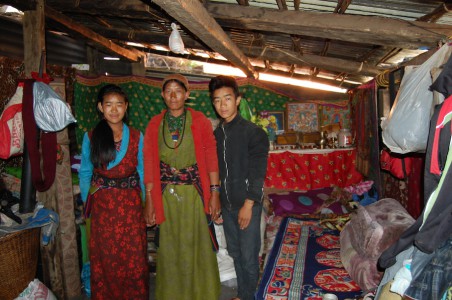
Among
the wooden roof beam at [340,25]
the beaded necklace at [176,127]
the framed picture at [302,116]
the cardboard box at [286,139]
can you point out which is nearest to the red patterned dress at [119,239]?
the beaded necklace at [176,127]

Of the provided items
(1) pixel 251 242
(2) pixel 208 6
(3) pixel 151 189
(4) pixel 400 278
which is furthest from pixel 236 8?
(4) pixel 400 278

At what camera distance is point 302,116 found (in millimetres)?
6473

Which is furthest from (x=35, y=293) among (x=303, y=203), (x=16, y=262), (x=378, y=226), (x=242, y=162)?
(x=303, y=203)

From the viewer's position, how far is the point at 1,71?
146 inches

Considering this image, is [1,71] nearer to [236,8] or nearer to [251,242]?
[236,8]

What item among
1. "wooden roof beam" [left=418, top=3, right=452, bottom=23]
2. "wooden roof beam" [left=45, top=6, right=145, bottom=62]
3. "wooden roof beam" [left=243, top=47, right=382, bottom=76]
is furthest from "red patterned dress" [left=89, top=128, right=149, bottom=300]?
"wooden roof beam" [left=418, top=3, right=452, bottom=23]

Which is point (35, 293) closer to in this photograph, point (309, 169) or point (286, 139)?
point (309, 169)

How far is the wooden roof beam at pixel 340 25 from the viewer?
2.47 metres

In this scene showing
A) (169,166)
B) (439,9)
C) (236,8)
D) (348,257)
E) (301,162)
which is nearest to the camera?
(439,9)

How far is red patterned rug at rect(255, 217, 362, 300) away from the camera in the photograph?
2906 millimetres

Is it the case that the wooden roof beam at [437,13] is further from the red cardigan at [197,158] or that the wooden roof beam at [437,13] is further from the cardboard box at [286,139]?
the cardboard box at [286,139]

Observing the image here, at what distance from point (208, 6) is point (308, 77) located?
139 inches

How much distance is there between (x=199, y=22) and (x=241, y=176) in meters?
1.24

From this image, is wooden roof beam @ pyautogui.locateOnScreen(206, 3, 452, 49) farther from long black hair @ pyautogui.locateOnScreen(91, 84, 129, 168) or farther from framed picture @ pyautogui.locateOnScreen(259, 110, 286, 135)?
framed picture @ pyautogui.locateOnScreen(259, 110, 286, 135)
